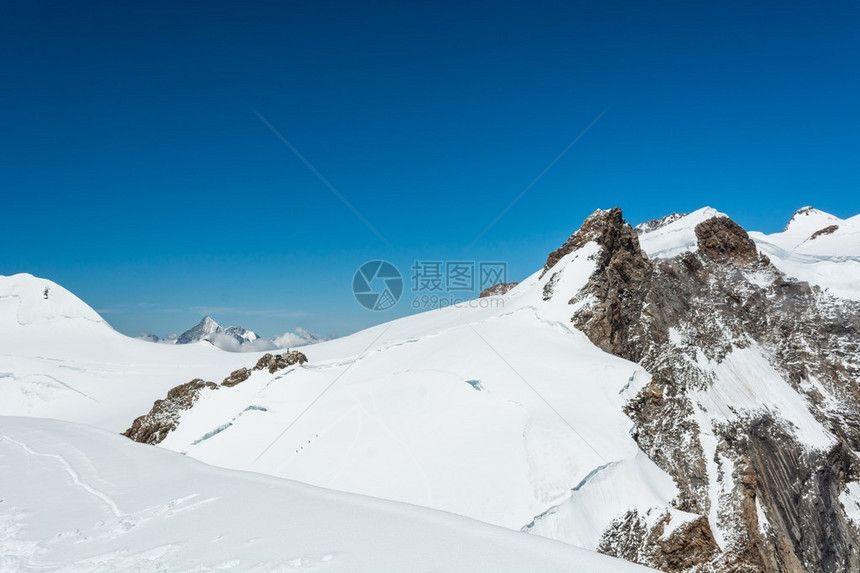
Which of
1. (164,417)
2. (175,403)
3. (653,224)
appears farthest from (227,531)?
(653,224)

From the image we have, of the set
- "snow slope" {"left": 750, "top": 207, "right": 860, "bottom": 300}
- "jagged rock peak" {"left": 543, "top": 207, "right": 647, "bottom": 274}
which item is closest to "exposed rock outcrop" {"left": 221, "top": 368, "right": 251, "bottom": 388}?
"jagged rock peak" {"left": 543, "top": 207, "right": 647, "bottom": 274}

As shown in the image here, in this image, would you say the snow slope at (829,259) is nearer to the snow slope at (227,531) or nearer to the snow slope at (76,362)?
the snow slope at (76,362)

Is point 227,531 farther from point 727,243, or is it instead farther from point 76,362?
point 727,243

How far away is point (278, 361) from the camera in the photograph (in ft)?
74.1

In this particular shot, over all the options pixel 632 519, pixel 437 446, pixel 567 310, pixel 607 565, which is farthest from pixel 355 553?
pixel 567 310

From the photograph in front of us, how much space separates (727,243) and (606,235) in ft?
44.7

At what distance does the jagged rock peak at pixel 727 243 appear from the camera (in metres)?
35.9

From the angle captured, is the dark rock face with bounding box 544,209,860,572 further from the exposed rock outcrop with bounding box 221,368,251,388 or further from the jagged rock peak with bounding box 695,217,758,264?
the exposed rock outcrop with bounding box 221,368,251,388

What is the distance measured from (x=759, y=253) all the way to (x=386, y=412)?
107 ft

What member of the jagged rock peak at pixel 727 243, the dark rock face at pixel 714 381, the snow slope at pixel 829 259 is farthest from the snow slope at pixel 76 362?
the snow slope at pixel 829 259

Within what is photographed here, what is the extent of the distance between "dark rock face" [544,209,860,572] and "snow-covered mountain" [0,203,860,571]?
4.0 inches

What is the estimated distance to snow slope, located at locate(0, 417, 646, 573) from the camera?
15.6ft

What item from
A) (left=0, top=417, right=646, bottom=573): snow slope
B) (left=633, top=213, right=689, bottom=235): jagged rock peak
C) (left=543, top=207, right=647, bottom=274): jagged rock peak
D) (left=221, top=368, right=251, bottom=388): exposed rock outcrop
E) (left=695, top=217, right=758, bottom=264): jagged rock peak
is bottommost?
(left=0, top=417, right=646, bottom=573): snow slope

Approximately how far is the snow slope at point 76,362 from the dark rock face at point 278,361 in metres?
7.34
